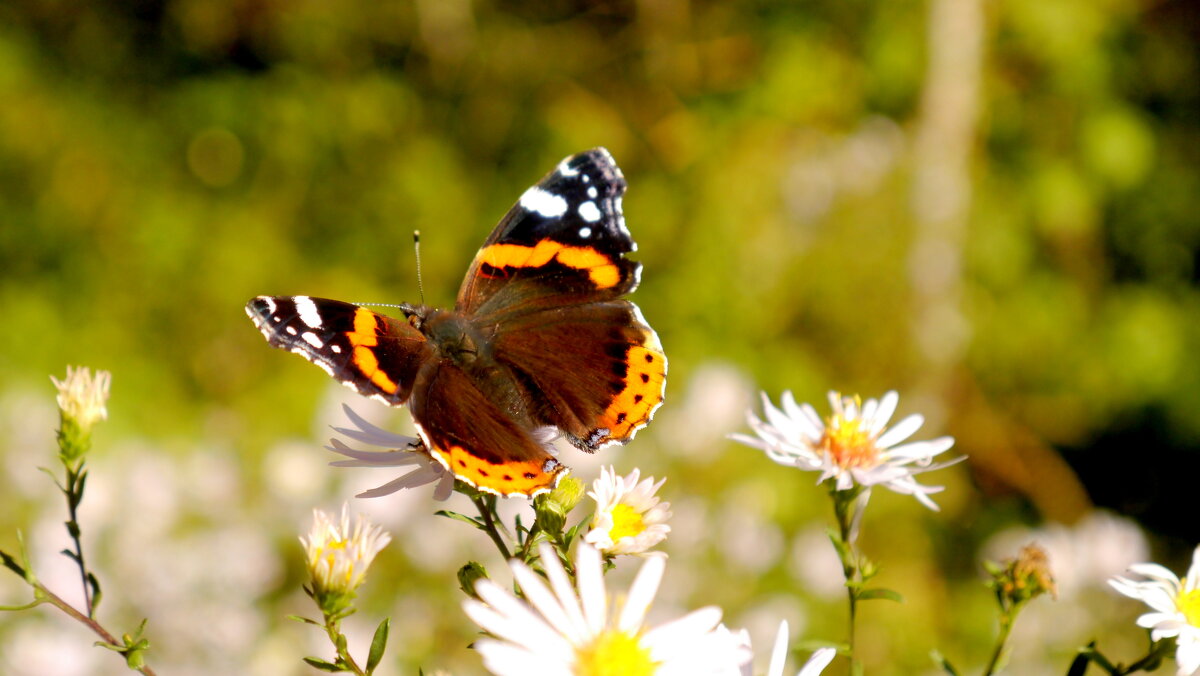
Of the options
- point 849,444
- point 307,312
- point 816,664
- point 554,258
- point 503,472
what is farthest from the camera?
point 554,258

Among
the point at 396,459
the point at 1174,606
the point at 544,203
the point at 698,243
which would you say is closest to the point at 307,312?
the point at 396,459

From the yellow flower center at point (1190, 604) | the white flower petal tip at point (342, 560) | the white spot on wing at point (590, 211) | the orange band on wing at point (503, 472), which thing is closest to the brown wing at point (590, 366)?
the white spot on wing at point (590, 211)

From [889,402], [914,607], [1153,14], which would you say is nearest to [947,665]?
[889,402]

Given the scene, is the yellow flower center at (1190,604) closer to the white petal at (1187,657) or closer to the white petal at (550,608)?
the white petal at (1187,657)

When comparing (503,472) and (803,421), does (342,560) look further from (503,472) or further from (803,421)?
(803,421)

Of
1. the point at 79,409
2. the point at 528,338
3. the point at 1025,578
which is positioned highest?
the point at 528,338

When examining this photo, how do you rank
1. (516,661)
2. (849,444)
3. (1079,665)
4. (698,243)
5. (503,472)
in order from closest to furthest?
(516,661), (1079,665), (503,472), (849,444), (698,243)

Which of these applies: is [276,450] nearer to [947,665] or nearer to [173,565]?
[173,565]

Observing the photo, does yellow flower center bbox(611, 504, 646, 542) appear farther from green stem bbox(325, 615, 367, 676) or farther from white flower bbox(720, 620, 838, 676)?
green stem bbox(325, 615, 367, 676)
